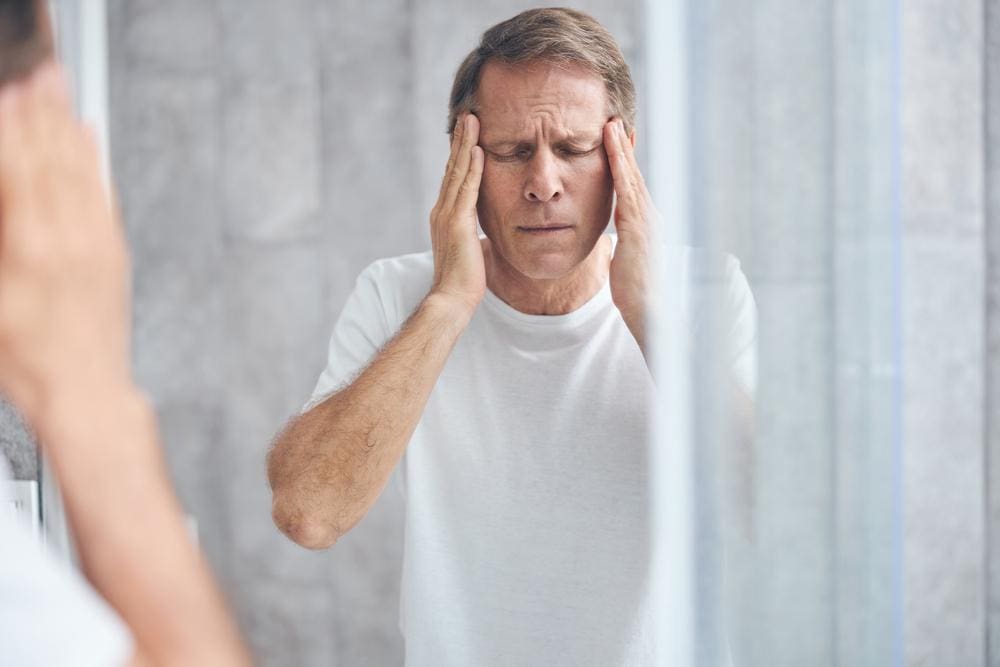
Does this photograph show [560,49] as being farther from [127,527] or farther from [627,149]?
[127,527]

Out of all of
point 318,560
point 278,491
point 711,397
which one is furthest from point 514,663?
point 318,560

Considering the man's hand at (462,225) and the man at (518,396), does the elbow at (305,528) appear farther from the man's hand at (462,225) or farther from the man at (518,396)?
the man's hand at (462,225)

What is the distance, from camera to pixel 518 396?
649 mm

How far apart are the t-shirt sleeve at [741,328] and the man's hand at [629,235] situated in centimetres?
26

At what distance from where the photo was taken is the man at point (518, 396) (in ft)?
1.96

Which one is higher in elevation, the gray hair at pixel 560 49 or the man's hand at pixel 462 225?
the gray hair at pixel 560 49

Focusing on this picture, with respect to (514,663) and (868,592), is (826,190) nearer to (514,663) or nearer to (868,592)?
(868,592)

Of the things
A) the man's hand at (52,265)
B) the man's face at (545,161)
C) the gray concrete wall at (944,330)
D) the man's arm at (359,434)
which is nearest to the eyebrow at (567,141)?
the man's face at (545,161)

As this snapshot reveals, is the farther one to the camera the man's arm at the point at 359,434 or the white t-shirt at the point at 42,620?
the man's arm at the point at 359,434

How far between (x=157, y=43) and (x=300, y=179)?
10.5 inches

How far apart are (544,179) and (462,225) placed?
7cm

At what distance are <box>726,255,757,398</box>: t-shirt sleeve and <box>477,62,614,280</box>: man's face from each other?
0.30m

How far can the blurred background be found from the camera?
296 millimetres

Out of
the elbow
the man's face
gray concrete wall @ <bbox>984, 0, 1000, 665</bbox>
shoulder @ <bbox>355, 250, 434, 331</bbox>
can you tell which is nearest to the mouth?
the man's face
